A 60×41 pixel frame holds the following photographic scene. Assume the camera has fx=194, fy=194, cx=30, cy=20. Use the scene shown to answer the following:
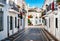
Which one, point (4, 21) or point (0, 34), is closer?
point (0, 34)

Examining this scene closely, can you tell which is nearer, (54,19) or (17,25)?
(54,19)

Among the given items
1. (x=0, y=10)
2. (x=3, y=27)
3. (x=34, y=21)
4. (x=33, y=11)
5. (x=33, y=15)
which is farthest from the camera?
(x=33, y=11)

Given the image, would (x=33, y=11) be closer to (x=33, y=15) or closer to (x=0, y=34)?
(x=33, y=15)

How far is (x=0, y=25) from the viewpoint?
72.8ft

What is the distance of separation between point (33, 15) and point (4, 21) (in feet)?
216

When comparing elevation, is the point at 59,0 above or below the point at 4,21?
above

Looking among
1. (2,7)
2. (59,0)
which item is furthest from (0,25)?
(59,0)

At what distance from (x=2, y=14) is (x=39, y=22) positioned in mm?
60087

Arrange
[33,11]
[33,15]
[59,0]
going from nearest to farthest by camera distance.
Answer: [59,0]
[33,15]
[33,11]

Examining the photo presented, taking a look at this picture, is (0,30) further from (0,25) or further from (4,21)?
(4,21)

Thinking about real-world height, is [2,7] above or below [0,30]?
above

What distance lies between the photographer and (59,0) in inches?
799

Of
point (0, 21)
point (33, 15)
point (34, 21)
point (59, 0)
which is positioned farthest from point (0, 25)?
point (33, 15)

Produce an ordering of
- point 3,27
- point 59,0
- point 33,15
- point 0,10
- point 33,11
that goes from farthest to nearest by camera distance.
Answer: point 33,11 < point 33,15 < point 3,27 < point 0,10 < point 59,0
